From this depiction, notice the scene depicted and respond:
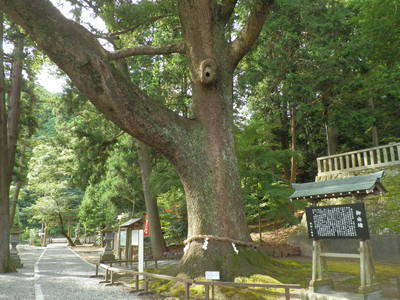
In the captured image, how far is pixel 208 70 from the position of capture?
271 inches

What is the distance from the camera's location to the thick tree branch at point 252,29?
7180 mm

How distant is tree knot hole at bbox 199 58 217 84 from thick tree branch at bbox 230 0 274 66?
1184 millimetres

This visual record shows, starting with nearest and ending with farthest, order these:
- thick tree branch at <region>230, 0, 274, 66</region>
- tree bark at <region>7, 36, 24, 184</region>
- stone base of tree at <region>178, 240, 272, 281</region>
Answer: stone base of tree at <region>178, 240, 272, 281</region> → thick tree branch at <region>230, 0, 274, 66</region> → tree bark at <region>7, 36, 24, 184</region>

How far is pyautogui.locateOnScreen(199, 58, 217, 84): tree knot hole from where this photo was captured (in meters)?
6.84

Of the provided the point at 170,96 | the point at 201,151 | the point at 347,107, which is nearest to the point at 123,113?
the point at 201,151

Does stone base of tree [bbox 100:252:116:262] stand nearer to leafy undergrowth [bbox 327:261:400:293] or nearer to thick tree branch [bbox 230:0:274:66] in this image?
leafy undergrowth [bbox 327:261:400:293]

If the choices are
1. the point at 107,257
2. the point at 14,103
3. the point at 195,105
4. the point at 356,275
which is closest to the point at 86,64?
the point at 195,105

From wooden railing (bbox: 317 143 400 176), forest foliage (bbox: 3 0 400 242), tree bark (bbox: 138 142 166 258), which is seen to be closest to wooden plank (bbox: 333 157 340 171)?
wooden railing (bbox: 317 143 400 176)

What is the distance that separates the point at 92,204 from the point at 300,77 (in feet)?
70.5

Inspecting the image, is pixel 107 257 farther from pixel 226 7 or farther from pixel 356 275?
pixel 226 7

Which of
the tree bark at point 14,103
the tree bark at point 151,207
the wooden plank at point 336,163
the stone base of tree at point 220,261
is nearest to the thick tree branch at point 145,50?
the stone base of tree at point 220,261

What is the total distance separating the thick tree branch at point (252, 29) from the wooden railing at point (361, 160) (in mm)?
8561

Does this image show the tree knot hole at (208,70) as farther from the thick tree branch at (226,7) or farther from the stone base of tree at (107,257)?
the stone base of tree at (107,257)

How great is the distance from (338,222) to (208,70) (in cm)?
392
